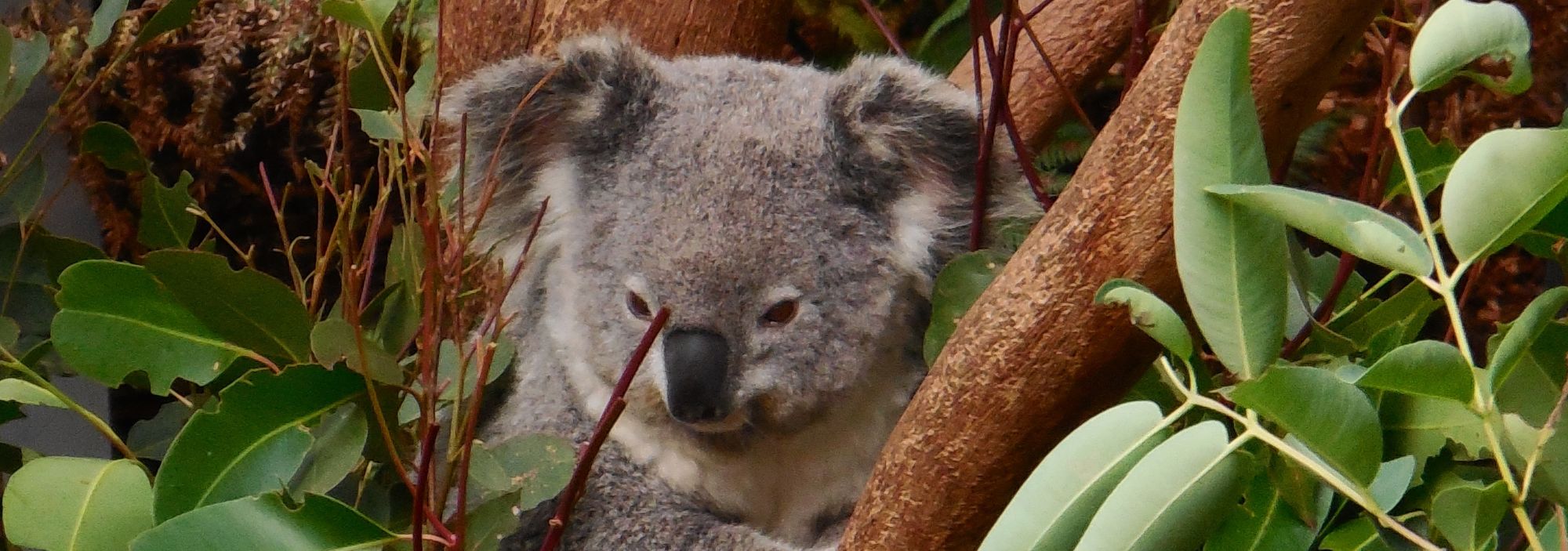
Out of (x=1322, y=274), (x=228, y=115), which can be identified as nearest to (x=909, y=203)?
(x=1322, y=274)

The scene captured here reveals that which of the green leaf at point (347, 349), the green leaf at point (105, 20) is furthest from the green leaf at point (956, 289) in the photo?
the green leaf at point (105, 20)

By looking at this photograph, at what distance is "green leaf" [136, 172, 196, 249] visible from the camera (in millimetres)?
1481

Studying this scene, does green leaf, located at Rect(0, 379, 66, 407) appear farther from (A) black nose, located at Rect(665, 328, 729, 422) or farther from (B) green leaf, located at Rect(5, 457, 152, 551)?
(A) black nose, located at Rect(665, 328, 729, 422)

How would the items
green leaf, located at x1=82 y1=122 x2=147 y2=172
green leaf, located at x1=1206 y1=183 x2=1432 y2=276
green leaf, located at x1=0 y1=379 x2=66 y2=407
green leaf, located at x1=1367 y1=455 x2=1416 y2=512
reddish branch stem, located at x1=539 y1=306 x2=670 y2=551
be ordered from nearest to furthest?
green leaf, located at x1=1206 y1=183 x2=1432 y2=276 < green leaf, located at x1=1367 y1=455 x2=1416 y2=512 < reddish branch stem, located at x1=539 y1=306 x2=670 y2=551 < green leaf, located at x1=0 y1=379 x2=66 y2=407 < green leaf, located at x1=82 y1=122 x2=147 y2=172

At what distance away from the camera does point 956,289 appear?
117cm

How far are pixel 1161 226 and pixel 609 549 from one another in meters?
0.75

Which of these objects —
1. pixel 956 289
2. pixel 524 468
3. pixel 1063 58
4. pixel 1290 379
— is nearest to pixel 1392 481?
pixel 1290 379

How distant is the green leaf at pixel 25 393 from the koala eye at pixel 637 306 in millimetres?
502

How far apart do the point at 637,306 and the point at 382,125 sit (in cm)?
29

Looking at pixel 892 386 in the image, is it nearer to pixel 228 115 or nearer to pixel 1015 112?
pixel 1015 112

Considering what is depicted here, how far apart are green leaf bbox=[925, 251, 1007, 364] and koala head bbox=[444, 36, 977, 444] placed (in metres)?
0.10

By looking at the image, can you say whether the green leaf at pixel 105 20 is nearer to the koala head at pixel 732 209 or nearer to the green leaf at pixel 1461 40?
the koala head at pixel 732 209

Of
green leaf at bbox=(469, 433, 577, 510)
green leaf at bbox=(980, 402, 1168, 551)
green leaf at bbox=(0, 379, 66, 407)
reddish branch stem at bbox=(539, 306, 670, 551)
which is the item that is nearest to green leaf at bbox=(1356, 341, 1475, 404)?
→ green leaf at bbox=(980, 402, 1168, 551)

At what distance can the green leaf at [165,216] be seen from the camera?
148 cm
